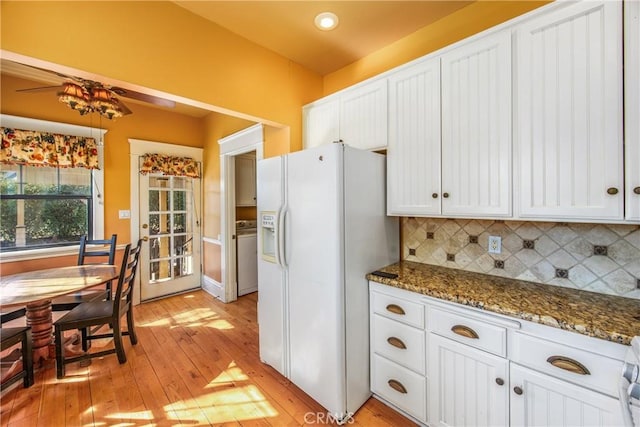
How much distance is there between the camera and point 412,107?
1876 millimetres

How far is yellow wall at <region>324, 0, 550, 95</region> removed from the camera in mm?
1800

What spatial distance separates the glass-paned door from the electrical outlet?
4026 millimetres

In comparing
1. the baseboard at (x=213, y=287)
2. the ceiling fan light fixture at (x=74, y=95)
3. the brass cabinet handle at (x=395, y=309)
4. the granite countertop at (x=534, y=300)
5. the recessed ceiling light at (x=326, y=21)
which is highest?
the recessed ceiling light at (x=326, y=21)

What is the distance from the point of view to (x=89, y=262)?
3.37m

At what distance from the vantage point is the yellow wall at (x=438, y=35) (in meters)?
1.80

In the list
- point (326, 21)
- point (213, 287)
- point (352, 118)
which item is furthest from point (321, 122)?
point (213, 287)

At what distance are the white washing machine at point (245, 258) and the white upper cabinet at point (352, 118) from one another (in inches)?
79.9

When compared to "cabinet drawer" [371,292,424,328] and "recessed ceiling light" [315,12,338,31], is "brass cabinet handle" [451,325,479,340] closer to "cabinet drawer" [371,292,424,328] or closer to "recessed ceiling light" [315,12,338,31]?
"cabinet drawer" [371,292,424,328]

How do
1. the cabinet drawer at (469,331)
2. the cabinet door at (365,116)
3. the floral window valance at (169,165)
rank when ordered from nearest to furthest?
the cabinet drawer at (469,331), the cabinet door at (365,116), the floral window valance at (169,165)

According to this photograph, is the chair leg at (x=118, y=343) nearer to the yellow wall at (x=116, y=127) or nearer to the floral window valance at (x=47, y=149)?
the yellow wall at (x=116, y=127)

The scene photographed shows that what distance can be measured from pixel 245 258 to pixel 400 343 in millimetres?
2882

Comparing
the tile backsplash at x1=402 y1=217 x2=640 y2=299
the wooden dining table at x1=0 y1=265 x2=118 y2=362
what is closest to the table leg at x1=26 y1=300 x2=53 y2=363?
the wooden dining table at x1=0 y1=265 x2=118 y2=362

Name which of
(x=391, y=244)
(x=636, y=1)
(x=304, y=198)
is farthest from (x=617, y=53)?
(x=304, y=198)

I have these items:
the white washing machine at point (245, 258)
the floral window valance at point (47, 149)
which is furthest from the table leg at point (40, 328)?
the white washing machine at point (245, 258)
